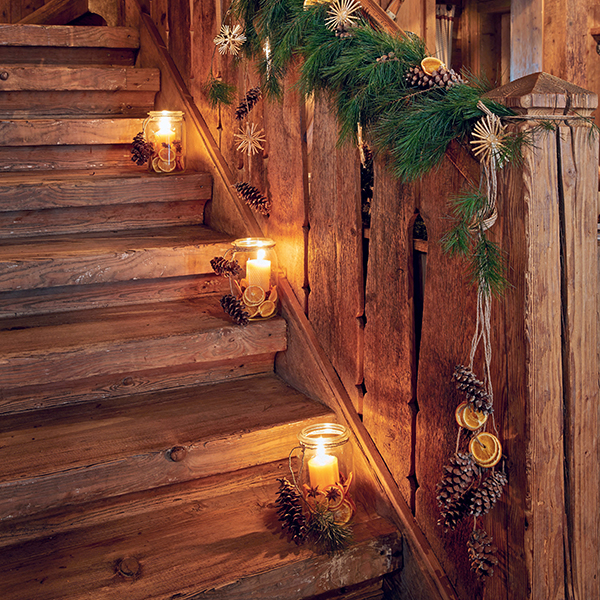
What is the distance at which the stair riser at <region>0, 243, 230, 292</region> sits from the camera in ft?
5.64

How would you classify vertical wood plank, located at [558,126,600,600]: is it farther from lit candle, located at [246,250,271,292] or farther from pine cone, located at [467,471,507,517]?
lit candle, located at [246,250,271,292]

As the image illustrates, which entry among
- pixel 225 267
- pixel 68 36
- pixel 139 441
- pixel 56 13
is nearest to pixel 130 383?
pixel 139 441

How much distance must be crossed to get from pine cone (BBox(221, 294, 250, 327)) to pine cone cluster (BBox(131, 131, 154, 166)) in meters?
0.74

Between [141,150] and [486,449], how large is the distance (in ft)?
5.12

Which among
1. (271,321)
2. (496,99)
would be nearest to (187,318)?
(271,321)

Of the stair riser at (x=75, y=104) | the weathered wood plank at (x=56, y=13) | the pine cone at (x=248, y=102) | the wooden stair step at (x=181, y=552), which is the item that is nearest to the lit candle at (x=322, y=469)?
the wooden stair step at (x=181, y=552)

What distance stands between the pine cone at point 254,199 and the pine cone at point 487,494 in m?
1.02

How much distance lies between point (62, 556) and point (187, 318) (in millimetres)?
682

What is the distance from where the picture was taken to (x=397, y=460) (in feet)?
4.83

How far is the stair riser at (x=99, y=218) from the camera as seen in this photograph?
6.59 ft

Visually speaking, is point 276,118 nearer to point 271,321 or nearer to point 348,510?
point 271,321

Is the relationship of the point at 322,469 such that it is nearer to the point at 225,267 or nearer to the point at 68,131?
the point at 225,267

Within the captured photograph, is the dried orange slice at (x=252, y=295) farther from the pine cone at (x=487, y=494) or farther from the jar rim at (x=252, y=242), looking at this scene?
the pine cone at (x=487, y=494)

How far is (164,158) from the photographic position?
7.38 feet
